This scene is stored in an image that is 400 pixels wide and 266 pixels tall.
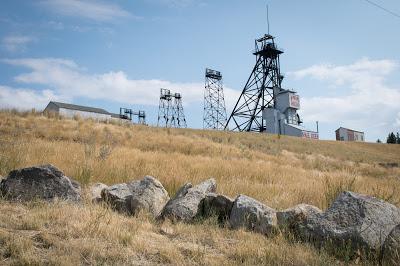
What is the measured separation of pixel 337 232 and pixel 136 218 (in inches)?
133

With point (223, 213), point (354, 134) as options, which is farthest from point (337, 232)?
point (354, 134)

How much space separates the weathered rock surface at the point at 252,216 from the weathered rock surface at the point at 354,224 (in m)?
0.65

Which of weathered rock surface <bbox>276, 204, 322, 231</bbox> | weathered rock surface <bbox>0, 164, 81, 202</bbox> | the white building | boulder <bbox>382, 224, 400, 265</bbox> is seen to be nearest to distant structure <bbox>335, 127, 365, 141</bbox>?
the white building

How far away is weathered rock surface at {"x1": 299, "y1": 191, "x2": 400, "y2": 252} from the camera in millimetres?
5969

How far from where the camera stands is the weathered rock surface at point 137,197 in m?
8.34

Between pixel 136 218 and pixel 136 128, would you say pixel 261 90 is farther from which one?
pixel 136 218

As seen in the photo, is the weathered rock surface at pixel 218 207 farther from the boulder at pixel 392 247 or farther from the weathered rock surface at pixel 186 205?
the boulder at pixel 392 247

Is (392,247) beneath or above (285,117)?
beneath

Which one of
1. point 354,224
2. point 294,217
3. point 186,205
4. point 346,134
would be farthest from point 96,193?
point 346,134

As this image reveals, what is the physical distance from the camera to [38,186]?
820 centimetres

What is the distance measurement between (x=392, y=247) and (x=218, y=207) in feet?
10.9

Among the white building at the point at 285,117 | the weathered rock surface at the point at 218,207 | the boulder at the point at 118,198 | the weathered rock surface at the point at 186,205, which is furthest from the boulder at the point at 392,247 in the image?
the white building at the point at 285,117

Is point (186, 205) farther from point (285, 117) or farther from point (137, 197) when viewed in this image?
point (285, 117)

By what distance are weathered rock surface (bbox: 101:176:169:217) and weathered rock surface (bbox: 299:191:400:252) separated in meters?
3.01
